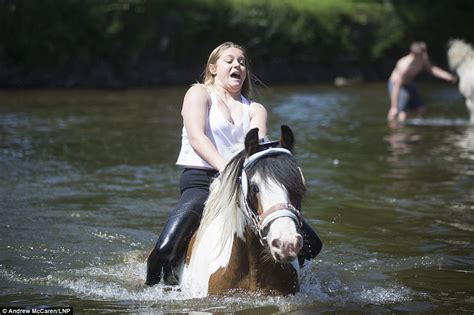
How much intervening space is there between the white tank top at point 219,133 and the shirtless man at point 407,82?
1247cm

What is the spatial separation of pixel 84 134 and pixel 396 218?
27.1 feet

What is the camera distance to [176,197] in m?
10.8

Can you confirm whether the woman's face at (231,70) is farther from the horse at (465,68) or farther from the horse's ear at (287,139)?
the horse at (465,68)

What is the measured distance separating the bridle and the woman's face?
1032 millimetres

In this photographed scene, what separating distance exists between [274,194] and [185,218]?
112cm

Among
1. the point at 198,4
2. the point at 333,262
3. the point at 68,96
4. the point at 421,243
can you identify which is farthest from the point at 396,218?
the point at 198,4

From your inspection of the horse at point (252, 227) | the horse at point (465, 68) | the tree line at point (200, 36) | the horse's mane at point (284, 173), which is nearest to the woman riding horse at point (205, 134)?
the horse at point (252, 227)

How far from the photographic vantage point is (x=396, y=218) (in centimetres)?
984

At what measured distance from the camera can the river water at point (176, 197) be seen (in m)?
6.48

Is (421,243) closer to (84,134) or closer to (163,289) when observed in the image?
(163,289)

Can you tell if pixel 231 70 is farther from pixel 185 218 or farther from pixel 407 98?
pixel 407 98

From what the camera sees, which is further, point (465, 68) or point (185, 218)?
point (465, 68)

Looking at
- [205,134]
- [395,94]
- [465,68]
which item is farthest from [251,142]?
[465,68]

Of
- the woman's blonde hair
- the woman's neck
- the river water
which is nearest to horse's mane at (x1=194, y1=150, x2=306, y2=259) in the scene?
the river water
